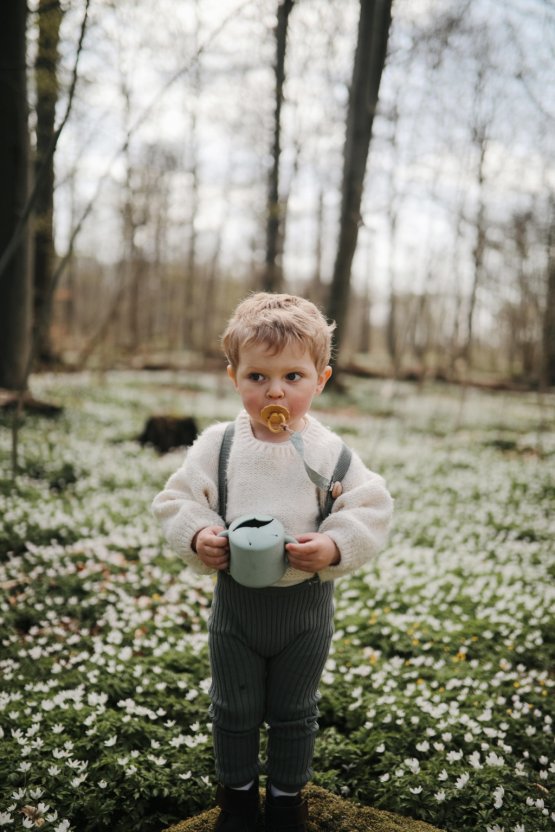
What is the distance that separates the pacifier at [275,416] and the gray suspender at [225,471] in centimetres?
26

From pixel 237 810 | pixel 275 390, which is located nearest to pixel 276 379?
pixel 275 390

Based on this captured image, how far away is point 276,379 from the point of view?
1985 millimetres

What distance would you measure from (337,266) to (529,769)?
14.0 metres

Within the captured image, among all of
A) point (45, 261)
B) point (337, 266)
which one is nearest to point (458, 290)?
point (337, 266)

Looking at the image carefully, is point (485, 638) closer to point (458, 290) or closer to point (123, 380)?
point (123, 380)

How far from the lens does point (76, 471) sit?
7422mm

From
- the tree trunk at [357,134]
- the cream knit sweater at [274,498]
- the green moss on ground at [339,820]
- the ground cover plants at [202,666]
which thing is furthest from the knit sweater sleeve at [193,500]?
the tree trunk at [357,134]

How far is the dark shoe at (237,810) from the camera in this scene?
219 cm

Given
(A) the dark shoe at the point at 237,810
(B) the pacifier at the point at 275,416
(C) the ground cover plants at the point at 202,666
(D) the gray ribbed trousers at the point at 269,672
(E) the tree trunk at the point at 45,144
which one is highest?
(E) the tree trunk at the point at 45,144

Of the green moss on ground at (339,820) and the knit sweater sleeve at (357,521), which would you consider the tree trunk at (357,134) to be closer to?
the knit sweater sleeve at (357,521)

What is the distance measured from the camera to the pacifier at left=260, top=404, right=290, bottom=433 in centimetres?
195

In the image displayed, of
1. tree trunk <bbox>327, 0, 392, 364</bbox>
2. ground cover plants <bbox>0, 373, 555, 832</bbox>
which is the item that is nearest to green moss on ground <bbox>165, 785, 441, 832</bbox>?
ground cover plants <bbox>0, 373, 555, 832</bbox>

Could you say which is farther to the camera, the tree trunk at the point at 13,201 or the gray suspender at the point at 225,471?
the tree trunk at the point at 13,201

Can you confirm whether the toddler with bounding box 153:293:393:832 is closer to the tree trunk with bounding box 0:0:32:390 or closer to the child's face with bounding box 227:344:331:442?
the child's face with bounding box 227:344:331:442
